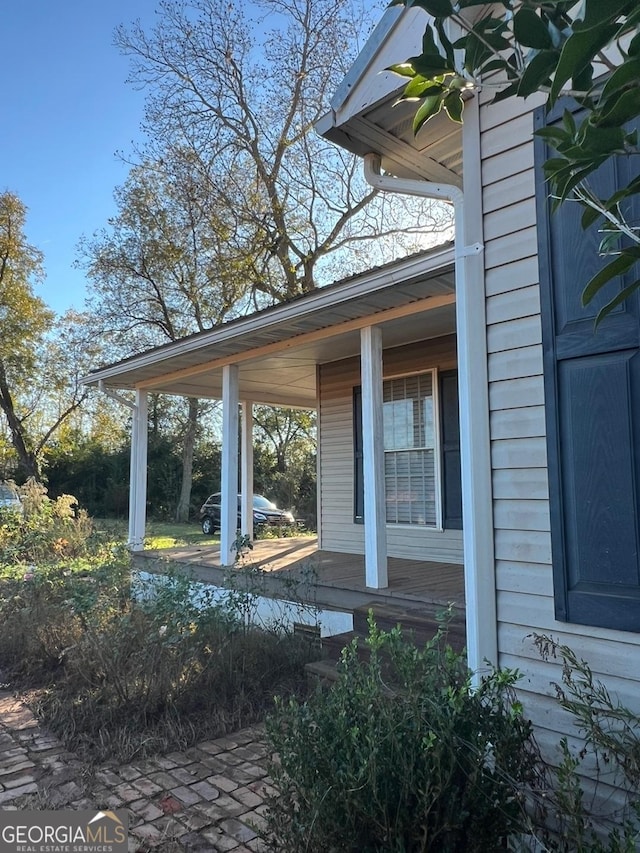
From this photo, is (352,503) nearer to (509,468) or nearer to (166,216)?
(509,468)

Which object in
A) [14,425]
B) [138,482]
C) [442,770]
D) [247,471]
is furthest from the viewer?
[14,425]

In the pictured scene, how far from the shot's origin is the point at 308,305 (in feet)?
18.1

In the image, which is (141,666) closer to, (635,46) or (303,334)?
(303,334)

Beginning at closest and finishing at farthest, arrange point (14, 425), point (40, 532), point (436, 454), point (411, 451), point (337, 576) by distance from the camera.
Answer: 1. point (337, 576)
2. point (436, 454)
3. point (411, 451)
4. point (40, 532)
5. point (14, 425)

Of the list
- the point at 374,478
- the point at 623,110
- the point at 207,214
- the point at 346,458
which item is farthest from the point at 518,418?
the point at 207,214

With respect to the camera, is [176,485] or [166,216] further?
[176,485]

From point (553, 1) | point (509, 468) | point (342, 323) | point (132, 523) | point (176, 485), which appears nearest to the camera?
point (553, 1)

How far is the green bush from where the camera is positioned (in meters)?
2.04

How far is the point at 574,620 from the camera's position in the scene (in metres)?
2.38

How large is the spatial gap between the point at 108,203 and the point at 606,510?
21.1 m

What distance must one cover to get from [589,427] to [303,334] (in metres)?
4.30

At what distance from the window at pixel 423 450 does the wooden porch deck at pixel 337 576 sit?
601 millimetres

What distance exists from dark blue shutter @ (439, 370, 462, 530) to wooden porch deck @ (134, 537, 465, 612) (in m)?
0.58

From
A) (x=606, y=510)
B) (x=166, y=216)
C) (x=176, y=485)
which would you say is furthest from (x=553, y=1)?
(x=176, y=485)
